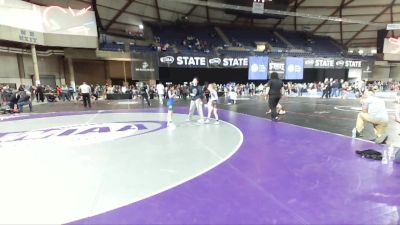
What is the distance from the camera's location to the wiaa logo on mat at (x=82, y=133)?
6887mm

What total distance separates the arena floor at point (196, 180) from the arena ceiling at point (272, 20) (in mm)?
21307

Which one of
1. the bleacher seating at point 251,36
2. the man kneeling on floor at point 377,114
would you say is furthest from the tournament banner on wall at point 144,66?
the man kneeling on floor at point 377,114

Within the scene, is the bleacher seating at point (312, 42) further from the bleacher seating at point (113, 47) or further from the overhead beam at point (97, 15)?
the overhead beam at point (97, 15)

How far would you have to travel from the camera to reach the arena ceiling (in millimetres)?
28456

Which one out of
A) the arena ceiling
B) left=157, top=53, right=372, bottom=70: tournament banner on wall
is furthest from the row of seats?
left=157, top=53, right=372, bottom=70: tournament banner on wall

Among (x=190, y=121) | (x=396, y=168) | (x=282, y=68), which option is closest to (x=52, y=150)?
(x=190, y=121)

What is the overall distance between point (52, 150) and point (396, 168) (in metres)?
6.82

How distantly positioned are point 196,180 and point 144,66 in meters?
20.9

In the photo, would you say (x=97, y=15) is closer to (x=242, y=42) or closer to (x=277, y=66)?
(x=242, y=42)

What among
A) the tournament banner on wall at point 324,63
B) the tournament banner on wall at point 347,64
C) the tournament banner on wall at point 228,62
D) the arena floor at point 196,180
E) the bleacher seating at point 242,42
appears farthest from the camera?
the tournament banner on wall at point 347,64

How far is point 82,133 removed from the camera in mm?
7770

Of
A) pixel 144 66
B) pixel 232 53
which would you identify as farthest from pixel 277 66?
pixel 144 66

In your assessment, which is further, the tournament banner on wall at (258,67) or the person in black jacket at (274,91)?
the tournament banner on wall at (258,67)

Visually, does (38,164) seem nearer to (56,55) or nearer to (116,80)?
(56,55)
